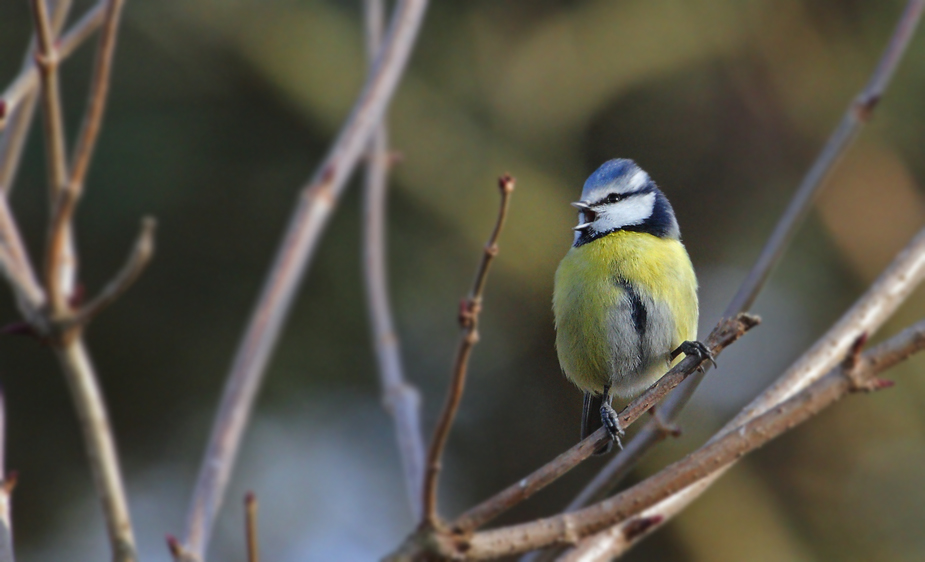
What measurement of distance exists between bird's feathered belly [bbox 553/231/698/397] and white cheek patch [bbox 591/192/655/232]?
0.15 feet

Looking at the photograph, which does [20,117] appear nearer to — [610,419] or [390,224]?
[610,419]

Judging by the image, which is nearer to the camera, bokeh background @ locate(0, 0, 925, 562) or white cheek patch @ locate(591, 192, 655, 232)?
white cheek patch @ locate(591, 192, 655, 232)

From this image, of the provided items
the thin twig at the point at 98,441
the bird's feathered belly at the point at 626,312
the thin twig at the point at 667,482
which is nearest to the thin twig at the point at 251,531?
the thin twig at the point at 98,441

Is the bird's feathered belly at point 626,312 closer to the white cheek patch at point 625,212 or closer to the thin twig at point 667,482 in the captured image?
the white cheek patch at point 625,212

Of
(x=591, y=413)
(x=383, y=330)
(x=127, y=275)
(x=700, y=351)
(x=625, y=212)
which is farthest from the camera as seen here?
(x=383, y=330)

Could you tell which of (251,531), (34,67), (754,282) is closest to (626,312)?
(754,282)

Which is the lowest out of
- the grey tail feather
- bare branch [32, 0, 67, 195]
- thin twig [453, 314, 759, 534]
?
thin twig [453, 314, 759, 534]

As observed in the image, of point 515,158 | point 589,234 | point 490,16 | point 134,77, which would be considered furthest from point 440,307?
point 589,234

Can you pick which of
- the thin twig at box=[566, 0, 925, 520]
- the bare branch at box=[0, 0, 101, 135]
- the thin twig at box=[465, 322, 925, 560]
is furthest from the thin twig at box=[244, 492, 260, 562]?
the bare branch at box=[0, 0, 101, 135]

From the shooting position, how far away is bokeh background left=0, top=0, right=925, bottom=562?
3.74 m

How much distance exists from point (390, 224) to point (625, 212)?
8.82 ft

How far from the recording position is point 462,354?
941mm

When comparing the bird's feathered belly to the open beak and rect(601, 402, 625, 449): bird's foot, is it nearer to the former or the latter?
rect(601, 402, 625, 449): bird's foot

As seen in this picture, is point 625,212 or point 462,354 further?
point 625,212
